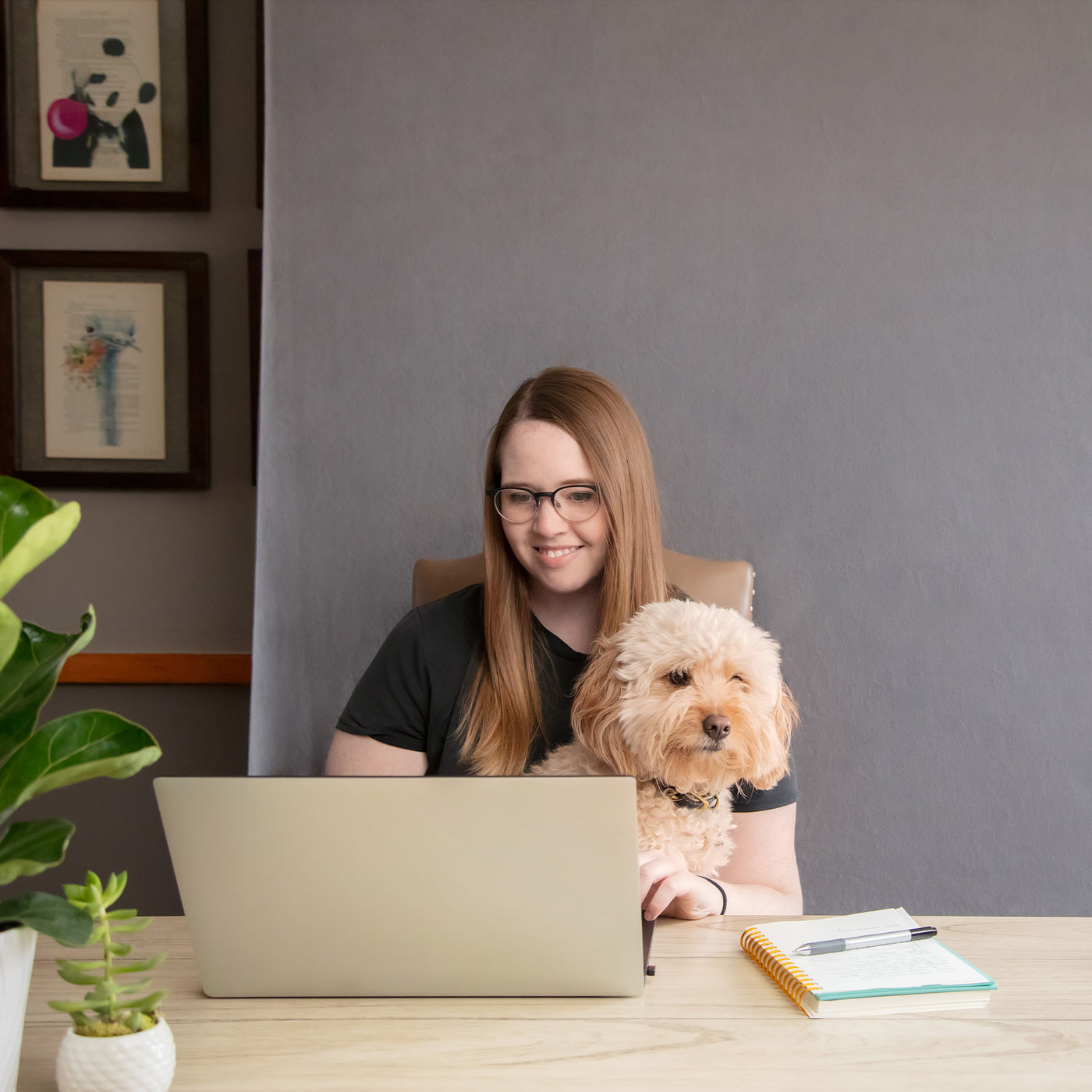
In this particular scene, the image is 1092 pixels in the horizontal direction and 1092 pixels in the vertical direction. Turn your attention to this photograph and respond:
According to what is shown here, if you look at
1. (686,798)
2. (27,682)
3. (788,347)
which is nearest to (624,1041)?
(686,798)

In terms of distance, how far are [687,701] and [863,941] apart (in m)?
0.30

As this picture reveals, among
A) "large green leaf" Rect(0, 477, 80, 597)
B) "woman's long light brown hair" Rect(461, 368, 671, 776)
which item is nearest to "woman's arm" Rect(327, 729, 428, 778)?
"woman's long light brown hair" Rect(461, 368, 671, 776)

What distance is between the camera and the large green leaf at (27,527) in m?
0.55

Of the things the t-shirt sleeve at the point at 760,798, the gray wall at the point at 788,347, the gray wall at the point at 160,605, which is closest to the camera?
the t-shirt sleeve at the point at 760,798

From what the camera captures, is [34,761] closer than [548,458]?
Yes

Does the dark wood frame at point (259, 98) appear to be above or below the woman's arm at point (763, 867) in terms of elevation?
above

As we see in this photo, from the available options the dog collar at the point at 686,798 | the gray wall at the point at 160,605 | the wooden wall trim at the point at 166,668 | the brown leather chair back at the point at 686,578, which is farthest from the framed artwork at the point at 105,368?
the dog collar at the point at 686,798

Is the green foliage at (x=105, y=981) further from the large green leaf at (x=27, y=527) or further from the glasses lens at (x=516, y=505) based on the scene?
the glasses lens at (x=516, y=505)

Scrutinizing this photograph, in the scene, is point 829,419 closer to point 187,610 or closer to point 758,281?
point 758,281

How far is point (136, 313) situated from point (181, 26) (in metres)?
0.62

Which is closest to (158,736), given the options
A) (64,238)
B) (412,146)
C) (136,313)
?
(136,313)

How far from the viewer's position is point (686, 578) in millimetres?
1698

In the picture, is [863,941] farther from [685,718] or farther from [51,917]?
[51,917]

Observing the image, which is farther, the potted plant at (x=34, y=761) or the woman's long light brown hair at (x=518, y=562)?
the woman's long light brown hair at (x=518, y=562)
